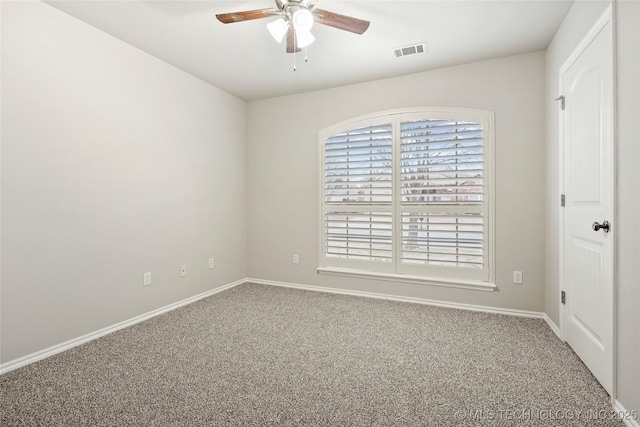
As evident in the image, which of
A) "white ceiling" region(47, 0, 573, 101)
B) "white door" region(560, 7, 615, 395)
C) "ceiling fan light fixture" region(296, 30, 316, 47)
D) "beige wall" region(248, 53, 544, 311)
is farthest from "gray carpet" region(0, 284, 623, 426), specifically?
"white ceiling" region(47, 0, 573, 101)

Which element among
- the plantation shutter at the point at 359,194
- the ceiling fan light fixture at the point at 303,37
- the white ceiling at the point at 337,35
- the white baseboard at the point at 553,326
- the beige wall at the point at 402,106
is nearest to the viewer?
the ceiling fan light fixture at the point at 303,37

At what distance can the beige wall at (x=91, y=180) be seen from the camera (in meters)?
2.09

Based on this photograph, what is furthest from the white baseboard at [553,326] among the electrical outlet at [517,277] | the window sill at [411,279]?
the window sill at [411,279]

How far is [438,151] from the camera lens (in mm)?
3283

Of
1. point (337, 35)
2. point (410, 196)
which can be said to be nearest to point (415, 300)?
point (410, 196)

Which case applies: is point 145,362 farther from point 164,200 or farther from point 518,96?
point 518,96

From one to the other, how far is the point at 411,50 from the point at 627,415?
2.99 meters

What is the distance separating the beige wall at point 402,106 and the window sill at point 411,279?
68 mm

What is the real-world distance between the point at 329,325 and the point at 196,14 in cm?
283

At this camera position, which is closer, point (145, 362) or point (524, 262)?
point (145, 362)

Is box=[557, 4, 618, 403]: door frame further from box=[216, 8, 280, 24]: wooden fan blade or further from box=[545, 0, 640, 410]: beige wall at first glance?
box=[216, 8, 280, 24]: wooden fan blade

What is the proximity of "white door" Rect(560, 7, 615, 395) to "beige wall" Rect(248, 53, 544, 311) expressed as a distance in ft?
1.96

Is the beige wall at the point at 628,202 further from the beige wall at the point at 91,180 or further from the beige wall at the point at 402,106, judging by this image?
the beige wall at the point at 91,180

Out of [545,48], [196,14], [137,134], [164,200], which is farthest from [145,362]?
[545,48]
